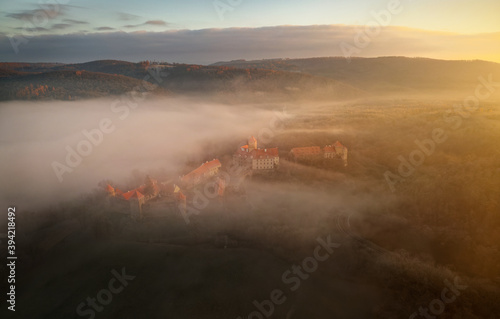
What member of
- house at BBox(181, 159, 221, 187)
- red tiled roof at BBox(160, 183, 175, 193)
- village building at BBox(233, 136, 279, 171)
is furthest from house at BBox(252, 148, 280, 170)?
red tiled roof at BBox(160, 183, 175, 193)

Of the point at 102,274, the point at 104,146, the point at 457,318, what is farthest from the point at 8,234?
the point at 457,318

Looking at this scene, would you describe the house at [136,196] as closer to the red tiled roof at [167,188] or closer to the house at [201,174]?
the red tiled roof at [167,188]

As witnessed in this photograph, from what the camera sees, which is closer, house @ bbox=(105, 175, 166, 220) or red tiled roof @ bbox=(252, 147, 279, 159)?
house @ bbox=(105, 175, 166, 220)

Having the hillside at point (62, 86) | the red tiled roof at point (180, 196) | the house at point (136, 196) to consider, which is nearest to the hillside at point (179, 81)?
the hillside at point (62, 86)

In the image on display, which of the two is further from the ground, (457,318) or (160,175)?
(160,175)

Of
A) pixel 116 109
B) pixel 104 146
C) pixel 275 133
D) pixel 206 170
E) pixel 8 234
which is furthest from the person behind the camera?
pixel 116 109

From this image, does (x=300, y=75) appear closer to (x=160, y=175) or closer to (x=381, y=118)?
(x=381, y=118)

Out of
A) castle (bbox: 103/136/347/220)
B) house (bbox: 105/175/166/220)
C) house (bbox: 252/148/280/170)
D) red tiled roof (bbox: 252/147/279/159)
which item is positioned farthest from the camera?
red tiled roof (bbox: 252/147/279/159)

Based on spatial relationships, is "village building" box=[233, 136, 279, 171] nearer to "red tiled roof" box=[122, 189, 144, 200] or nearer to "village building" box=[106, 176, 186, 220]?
"village building" box=[106, 176, 186, 220]

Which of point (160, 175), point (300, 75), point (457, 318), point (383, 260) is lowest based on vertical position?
point (457, 318)
